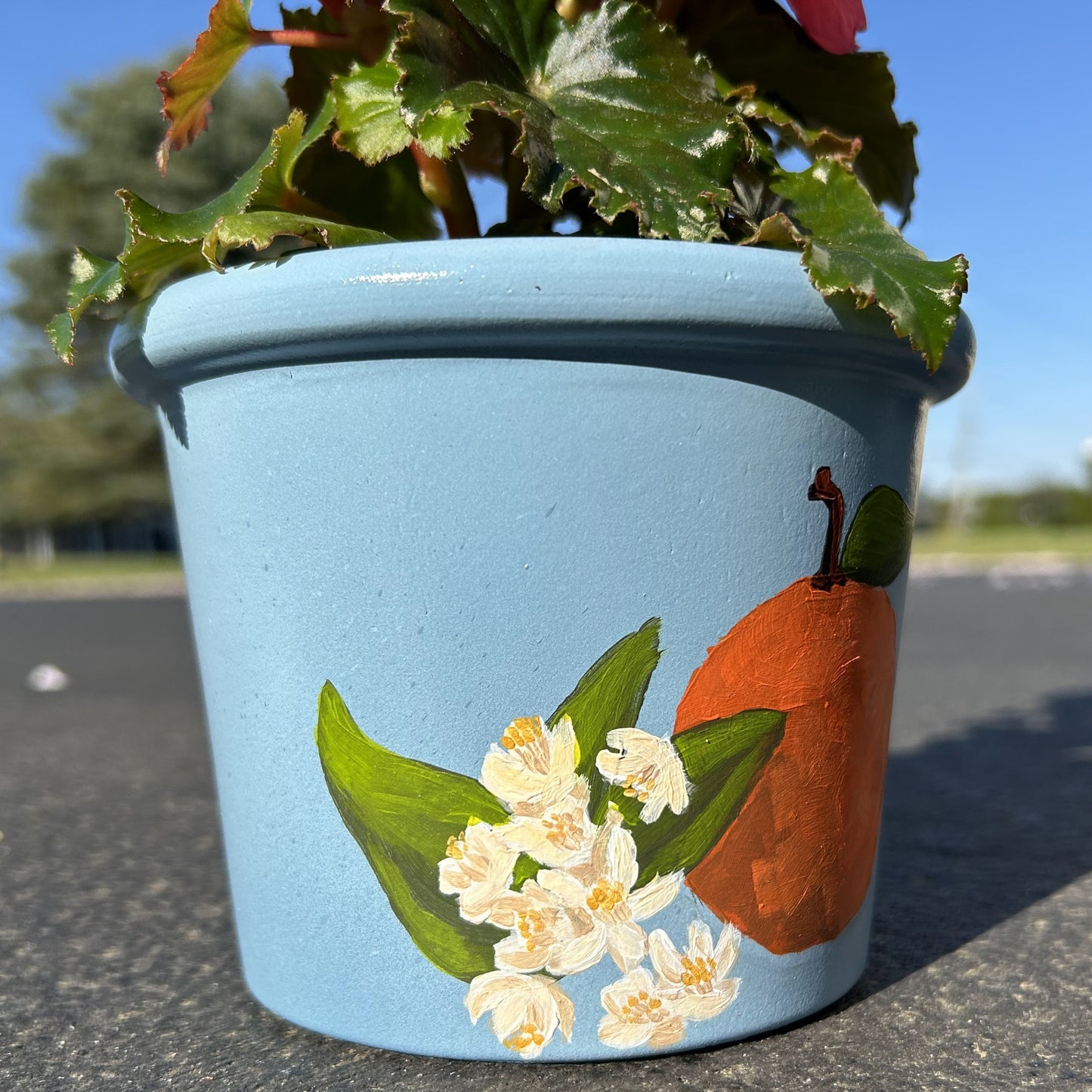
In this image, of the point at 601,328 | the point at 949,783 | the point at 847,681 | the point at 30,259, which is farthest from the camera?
the point at 30,259

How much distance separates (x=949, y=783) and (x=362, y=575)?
1482mm

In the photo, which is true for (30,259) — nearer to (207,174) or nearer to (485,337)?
(207,174)

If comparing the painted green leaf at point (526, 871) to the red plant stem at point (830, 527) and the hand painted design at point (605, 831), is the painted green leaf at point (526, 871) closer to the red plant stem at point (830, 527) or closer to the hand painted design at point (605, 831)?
the hand painted design at point (605, 831)

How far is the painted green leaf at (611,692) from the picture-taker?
0.72m

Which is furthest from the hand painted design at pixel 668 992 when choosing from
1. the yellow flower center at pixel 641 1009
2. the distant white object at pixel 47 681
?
the distant white object at pixel 47 681

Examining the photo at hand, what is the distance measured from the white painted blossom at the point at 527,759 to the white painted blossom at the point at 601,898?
0.05 metres

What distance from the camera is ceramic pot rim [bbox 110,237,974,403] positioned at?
681 millimetres

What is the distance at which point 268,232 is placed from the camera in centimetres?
74

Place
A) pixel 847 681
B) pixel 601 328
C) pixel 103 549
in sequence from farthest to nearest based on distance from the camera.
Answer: pixel 103 549
pixel 847 681
pixel 601 328

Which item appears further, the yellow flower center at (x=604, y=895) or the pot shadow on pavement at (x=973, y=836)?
the pot shadow on pavement at (x=973, y=836)

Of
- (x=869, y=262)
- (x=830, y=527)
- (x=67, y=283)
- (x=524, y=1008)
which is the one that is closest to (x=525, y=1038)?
(x=524, y=1008)

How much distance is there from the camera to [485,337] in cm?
70

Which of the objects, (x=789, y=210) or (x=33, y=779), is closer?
(x=789, y=210)

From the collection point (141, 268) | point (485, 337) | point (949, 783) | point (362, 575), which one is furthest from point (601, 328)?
point (949, 783)
